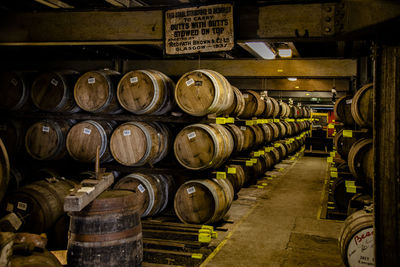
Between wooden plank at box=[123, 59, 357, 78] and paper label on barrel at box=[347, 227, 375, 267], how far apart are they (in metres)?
4.66

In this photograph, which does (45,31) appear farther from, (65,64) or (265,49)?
(265,49)

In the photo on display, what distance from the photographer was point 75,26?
167 inches

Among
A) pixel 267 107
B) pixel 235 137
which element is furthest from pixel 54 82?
pixel 267 107

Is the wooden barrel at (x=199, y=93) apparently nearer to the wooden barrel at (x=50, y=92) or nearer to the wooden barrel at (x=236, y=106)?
the wooden barrel at (x=50, y=92)

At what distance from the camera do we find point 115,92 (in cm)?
561

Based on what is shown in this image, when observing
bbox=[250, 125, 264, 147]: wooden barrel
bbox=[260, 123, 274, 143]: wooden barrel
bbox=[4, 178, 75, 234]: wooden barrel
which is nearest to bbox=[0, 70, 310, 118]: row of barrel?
bbox=[4, 178, 75, 234]: wooden barrel

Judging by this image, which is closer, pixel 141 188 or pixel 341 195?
pixel 141 188

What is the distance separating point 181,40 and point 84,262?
2.49 meters

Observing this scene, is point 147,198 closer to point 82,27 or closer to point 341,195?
point 82,27

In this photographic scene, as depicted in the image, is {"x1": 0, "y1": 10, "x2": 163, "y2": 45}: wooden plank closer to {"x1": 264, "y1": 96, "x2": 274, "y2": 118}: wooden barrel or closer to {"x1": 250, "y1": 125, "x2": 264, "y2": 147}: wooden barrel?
{"x1": 250, "y1": 125, "x2": 264, "y2": 147}: wooden barrel

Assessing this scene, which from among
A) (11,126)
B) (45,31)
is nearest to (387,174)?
(45,31)

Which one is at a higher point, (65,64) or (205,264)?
(65,64)

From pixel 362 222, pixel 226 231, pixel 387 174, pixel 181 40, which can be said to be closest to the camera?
pixel 387 174

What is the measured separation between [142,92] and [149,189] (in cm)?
147
